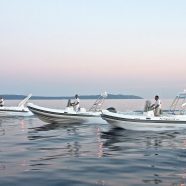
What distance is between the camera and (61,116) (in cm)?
2892

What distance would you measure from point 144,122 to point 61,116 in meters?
8.26

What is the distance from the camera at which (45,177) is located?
10086 mm

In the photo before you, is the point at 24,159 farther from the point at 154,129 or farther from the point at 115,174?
the point at 154,129

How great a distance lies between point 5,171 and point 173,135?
12631mm

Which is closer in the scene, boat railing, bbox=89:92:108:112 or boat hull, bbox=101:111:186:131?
boat hull, bbox=101:111:186:131

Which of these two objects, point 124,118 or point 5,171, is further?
point 124,118

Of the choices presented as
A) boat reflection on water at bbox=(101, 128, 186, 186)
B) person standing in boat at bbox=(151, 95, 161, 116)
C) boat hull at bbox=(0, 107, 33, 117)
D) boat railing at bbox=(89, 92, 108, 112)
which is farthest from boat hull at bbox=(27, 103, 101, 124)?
boat hull at bbox=(0, 107, 33, 117)

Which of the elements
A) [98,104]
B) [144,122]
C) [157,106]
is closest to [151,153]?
[144,122]

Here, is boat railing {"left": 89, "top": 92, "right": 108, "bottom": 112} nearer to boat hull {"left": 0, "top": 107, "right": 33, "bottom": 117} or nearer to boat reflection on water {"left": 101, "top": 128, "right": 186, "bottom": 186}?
boat reflection on water {"left": 101, "top": 128, "right": 186, "bottom": 186}

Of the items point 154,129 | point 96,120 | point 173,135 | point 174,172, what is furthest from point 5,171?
point 96,120

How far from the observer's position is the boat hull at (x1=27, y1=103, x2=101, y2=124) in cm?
2889

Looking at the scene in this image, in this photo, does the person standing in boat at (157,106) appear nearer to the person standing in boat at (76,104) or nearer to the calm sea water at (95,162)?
the calm sea water at (95,162)

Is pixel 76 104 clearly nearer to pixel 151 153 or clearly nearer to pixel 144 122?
pixel 144 122

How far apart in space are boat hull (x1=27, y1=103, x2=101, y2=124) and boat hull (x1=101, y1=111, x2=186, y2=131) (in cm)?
560
